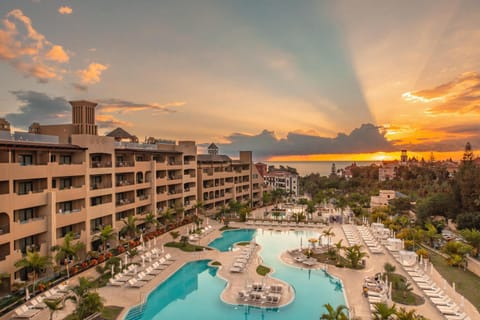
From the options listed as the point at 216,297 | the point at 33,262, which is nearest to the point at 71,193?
the point at 33,262

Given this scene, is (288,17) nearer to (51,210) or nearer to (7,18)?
(7,18)

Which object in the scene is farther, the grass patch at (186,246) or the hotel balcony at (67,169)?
the grass patch at (186,246)

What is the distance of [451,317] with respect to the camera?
1694cm

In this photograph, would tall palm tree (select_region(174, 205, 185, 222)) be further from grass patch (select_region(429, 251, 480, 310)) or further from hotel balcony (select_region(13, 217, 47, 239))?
grass patch (select_region(429, 251, 480, 310))

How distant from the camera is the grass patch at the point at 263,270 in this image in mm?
24453

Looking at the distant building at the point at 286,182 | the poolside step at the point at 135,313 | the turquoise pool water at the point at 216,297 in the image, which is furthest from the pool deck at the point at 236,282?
the distant building at the point at 286,182

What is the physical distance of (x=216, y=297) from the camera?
20625 mm

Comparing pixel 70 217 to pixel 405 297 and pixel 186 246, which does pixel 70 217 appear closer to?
pixel 186 246

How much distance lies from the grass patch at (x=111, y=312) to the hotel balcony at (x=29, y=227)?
8163 millimetres

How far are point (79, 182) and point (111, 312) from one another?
13.2 m

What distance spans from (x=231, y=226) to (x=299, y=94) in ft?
64.1

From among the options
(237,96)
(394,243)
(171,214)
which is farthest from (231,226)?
(394,243)

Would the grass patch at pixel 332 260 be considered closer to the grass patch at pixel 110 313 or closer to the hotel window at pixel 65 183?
the grass patch at pixel 110 313

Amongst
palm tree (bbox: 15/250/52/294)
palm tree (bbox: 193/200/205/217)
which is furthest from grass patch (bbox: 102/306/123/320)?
palm tree (bbox: 193/200/205/217)
